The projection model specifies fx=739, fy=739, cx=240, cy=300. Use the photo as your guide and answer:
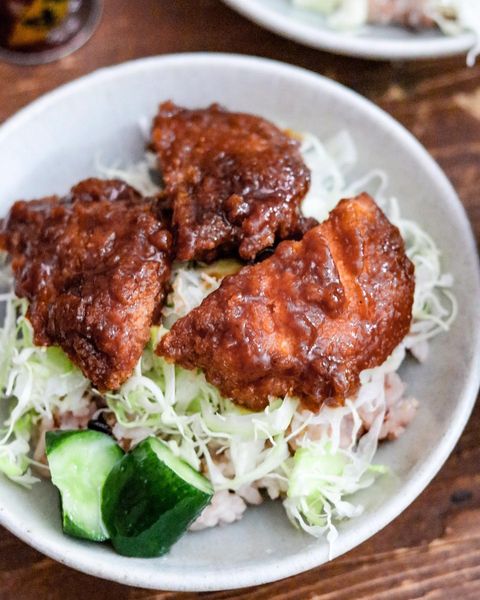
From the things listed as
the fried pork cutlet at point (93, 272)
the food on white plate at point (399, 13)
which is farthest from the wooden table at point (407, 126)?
the fried pork cutlet at point (93, 272)

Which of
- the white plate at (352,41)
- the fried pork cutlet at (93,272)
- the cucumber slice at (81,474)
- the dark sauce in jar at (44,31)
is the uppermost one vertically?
the white plate at (352,41)

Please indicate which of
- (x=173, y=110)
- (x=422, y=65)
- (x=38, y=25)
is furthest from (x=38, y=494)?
(x=422, y=65)

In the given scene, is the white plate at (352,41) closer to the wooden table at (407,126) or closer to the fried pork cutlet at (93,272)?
the wooden table at (407,126)

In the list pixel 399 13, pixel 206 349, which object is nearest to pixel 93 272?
pixel 206 349

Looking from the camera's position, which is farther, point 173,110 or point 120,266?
point 173,110

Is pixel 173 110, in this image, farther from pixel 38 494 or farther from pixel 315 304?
pixel 38 494

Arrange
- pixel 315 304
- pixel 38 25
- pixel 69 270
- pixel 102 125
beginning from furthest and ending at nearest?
pixel 38 25 < pixel 102 125 < pixel 69 270 < pixel 315 304

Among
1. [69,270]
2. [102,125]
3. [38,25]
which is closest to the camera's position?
[69,270]
